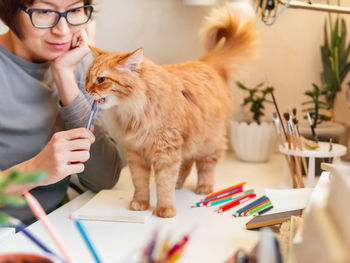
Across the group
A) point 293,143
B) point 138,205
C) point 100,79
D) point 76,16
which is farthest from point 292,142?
point 76,16

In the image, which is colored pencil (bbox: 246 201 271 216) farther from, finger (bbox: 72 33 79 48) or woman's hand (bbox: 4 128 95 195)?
finger (bbox: 72 33 79 48)

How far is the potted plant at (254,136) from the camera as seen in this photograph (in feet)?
4.71

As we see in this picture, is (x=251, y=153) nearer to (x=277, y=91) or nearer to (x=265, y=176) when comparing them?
(x=265, y=176)

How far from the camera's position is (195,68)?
105cm

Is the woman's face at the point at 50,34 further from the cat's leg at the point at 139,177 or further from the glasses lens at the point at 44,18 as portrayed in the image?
the cat's leg at the point at 139,177

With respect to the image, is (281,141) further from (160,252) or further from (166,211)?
(160,252)

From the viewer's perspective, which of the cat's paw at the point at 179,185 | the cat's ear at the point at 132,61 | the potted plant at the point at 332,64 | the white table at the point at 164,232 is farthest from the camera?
the potted plant at the point at 332,64

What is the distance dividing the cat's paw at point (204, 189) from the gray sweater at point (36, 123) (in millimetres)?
250

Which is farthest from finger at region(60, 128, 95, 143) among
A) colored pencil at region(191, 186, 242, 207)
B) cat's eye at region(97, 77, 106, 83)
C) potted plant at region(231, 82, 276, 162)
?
potted plant at region(231, 82, 276, 162)

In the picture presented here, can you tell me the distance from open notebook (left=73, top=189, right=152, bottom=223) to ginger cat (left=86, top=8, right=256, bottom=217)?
3 cm

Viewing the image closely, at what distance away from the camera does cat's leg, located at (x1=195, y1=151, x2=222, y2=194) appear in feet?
3.55

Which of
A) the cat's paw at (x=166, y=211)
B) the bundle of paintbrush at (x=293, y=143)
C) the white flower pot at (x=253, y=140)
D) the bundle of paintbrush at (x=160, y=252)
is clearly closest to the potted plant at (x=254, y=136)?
the white flower pot at (x=253, y=140)

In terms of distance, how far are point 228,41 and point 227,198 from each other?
0.49 metres

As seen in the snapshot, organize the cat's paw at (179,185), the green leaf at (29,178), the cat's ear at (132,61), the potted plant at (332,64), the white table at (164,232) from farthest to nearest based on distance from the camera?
1. the potted plant at (332,64)
2. the cat's paw at (179,185)
3. the cat's ear at (132,61)
4. the white table at (164,232)
5. the green leaf at (29,178)
